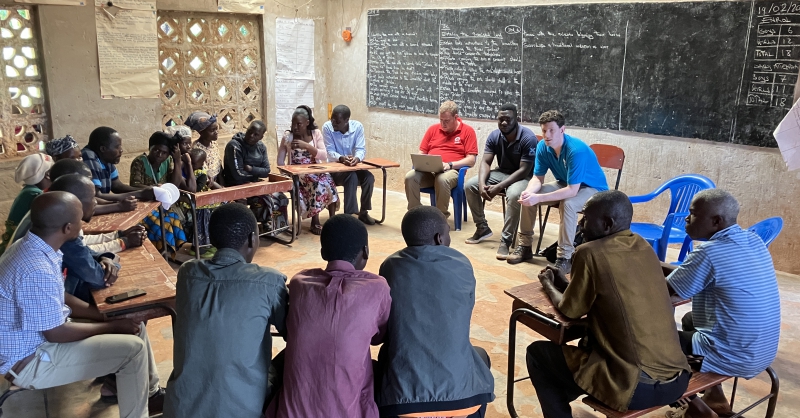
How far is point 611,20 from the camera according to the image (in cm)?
598

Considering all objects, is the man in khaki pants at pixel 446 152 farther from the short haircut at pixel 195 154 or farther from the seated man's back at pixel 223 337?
the seated man's back at pixel 223 337

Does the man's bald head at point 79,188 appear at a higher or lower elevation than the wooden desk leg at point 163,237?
higher

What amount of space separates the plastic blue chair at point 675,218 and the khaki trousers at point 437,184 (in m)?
1.83

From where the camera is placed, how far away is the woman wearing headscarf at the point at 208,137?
18.2 ft

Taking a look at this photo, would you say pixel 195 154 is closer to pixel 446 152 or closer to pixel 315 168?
pixel 315 168

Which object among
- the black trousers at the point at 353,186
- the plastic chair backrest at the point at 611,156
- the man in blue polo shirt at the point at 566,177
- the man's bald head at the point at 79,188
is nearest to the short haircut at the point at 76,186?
the man's bald head at the point at 79,188

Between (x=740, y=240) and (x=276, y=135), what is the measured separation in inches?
248

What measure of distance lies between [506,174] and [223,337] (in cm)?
436

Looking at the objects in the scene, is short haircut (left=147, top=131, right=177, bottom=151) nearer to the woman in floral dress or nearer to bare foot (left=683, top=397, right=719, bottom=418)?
the woman in floral dress

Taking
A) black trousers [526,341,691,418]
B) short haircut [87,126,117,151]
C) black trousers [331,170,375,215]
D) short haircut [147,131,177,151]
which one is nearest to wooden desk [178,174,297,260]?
short haircut [147,131,177,151]

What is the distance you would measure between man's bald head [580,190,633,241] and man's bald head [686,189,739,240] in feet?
1.29

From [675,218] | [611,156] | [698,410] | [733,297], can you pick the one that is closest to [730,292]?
[733,297]

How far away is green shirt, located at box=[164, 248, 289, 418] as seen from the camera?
219cm

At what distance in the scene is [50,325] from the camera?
8.12 feet
